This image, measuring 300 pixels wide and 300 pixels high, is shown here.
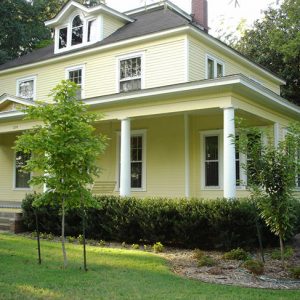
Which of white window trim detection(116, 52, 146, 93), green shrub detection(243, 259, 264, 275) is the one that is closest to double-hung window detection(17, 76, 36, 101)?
white window trim detection(116, 52, 146, 93)

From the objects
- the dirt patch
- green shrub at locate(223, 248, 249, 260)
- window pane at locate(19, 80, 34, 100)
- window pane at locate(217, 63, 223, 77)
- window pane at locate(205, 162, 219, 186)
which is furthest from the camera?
→ window pane at locate(19, 80, 34, 100)

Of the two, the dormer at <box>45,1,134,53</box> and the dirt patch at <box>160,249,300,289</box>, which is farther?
the dormer at <box>45,1,134,53</box>

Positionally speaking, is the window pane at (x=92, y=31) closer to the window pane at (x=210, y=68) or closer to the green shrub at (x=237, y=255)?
the window pane at (x=210, y=68)

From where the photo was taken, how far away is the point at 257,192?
8.62m

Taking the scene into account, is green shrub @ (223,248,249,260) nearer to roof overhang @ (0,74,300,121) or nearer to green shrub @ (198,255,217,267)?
green shrub @ (198,255,217,267)

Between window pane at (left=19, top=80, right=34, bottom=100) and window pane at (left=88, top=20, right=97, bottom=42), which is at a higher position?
window pane at (left=88, top=20, right=97, bottom=42)

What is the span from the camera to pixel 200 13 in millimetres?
19359

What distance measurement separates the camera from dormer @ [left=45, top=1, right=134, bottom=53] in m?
18.3

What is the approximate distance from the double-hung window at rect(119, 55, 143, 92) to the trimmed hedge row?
5.08 m

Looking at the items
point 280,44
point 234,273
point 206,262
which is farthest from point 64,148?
point 280,44

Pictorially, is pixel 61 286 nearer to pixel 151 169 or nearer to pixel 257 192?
pixel 257 192

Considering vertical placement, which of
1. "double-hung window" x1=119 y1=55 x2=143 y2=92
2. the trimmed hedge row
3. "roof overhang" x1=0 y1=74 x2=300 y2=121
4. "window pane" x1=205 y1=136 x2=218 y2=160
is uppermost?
"double-hung window" x1=119 y1=55 x2=143 y2=92

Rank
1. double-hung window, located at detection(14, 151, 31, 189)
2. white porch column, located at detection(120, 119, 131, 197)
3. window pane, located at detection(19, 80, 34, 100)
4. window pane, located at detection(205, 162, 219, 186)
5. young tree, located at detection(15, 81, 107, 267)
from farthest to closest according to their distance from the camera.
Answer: double-hung window, located at detection(14, 151, 31, 189) < window pane, located at detection(19, 80, 34, 100) < window pane, located at detection(205, 162, 219, 186) < white porch column, located at detection(120, 119, 131, 197) < young tree, located at detection(15, 81, 107, 267)

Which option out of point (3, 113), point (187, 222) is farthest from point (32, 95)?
point (187, 222)
